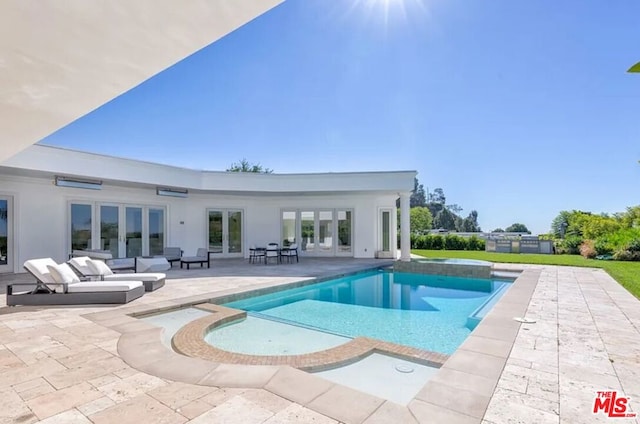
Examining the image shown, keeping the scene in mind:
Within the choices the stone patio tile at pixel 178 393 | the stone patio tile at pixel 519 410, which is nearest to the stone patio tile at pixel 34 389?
the stone patio tile at pixel 178 393

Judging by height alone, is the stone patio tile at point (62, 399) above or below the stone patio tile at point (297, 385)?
above

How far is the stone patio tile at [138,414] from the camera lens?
2.46 meters

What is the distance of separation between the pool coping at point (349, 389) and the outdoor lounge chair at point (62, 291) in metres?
1.69

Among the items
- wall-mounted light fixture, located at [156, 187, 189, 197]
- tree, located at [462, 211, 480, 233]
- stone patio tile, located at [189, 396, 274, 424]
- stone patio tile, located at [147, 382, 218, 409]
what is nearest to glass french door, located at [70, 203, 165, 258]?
wall-mounted light fixture, located at [156, 187, 189, 197]

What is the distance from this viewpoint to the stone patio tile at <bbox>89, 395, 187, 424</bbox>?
2.46 m

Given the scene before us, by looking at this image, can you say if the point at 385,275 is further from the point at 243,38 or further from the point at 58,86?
the point at 58,86

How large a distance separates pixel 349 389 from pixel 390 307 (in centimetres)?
479

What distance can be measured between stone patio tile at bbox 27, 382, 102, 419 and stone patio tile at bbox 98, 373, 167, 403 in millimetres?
99

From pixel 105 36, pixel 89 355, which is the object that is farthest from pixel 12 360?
pixel 105 36

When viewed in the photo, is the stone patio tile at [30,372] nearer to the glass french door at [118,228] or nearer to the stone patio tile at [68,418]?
the stone patio tile at [68,418]

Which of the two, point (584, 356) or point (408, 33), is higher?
point (408, 33)

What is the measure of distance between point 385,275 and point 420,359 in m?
8.03

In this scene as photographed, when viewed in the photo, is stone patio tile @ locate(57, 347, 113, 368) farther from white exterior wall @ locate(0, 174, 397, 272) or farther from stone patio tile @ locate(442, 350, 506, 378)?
white exterior wall @ locate(0, 174, 397, 272)

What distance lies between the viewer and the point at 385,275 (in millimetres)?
11797
